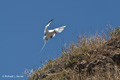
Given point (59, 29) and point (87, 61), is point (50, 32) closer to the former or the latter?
point (59, 29)

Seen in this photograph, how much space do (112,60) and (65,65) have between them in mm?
1930

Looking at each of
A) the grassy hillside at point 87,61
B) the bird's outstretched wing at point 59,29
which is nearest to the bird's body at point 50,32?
the bird's outstretched wing at point 59,29

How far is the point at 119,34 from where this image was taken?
39.0 ft

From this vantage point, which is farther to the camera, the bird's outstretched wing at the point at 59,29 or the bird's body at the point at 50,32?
the bird's body at the point at 50,32

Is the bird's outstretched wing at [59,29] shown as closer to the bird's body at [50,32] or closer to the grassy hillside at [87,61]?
the bird's body at [50,32]

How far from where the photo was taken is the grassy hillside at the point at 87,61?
1005cm

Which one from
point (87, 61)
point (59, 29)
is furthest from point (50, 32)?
point (87, 61)

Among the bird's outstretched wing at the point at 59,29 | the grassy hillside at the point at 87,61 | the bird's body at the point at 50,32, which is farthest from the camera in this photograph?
the bird's body at the point at 50,32

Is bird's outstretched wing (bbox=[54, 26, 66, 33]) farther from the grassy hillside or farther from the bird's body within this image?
the grassy hillside

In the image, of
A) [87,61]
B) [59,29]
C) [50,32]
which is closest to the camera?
[87,61]

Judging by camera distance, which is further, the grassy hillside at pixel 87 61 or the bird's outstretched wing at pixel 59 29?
the bird's outstretched wing at pixel 59 29

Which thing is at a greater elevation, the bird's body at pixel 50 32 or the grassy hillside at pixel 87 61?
the bird's body at pixel 50 32

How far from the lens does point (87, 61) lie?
10.8 meters

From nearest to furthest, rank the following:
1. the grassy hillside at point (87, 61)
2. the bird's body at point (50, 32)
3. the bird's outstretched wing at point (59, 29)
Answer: the grassy hillside at point (87, 61) < the bird's outstretched wing at point (59, 29) < the bird's body at point (50, 32)
